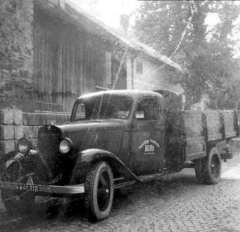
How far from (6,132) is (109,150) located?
85.1 inches

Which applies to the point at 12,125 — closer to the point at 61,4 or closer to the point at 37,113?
the point at 37,113

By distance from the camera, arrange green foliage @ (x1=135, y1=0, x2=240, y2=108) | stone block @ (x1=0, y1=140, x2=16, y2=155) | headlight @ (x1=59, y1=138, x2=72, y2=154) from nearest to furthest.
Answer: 1. headlight @ (x1=59, y1=138, x2=72, y2=154)
2. stone block @ (x1=0, y1=140, x2=16, y2=155)
3. green foliage @ (x1=135, y1=0, x2=240, y2=108)

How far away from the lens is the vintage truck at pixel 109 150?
497 centimetres

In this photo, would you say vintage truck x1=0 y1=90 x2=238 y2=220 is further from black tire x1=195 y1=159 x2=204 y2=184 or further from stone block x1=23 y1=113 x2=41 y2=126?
stone block x1=23 y1=113 x2=41 y2=126

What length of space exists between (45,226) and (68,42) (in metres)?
6.73

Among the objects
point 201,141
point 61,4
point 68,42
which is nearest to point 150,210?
point 201,141

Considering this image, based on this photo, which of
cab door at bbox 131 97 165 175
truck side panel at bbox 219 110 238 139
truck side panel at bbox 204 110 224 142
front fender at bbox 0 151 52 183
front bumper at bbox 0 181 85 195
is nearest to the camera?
front bumper at bbox 0 181 85 195

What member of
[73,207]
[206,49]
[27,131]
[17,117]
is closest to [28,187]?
[73,207]

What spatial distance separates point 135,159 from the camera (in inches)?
244

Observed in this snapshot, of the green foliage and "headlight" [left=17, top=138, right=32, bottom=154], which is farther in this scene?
the green foliage

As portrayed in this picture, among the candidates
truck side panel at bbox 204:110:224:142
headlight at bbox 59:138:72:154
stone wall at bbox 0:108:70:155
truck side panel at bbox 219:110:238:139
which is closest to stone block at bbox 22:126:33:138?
stone wall at bbox 0:108:70:155

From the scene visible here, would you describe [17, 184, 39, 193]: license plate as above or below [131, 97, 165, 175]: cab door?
below

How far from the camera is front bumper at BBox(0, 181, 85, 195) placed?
462 cm

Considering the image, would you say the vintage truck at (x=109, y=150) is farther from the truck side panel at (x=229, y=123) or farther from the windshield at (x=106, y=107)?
the truck side panel at (x=229, y=123)
